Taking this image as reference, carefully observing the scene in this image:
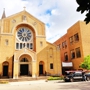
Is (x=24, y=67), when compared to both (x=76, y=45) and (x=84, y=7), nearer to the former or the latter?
(x=76, y=45)

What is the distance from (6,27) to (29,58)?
8.80 metres

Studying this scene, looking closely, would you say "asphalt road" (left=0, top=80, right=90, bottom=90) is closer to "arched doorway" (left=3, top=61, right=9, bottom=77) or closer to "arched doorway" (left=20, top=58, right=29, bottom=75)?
"arched doorway" (left=20, top=58, right=29, bottom=75)

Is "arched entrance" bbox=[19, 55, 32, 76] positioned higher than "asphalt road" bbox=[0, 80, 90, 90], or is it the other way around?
"arched entrance" bbox=[19, 55, 32, 76]

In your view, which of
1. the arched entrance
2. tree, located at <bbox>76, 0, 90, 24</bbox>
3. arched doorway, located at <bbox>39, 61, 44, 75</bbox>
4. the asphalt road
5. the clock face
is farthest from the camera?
the clock face

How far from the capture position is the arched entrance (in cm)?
3091

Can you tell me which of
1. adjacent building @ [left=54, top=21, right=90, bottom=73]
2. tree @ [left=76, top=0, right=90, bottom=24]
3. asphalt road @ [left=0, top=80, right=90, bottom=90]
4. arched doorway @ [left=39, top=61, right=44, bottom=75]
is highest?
adjacent building @ [left=54, top=21, right=90, bottom=73]

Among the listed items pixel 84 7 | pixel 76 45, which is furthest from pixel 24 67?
pixel 84 7

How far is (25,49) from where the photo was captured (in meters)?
29.9

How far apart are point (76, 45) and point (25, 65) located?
13232 mm

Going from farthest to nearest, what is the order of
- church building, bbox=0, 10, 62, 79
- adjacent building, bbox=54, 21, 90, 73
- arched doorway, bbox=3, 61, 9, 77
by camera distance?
adjacent building, bbox=54, 21, 90, 73 < arched doorway, bbox=3, 61, 9, 77 < church building, bbox=0, 10, 62, 79

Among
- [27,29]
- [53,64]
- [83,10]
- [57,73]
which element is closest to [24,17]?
[27,29]

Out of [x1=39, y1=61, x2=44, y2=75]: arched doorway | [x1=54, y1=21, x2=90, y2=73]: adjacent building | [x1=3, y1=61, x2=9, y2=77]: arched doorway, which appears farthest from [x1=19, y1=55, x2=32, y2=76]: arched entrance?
[x1=54, y1=21, x2=90, y2=73]: adjacent building

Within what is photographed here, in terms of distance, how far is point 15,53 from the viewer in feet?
95.0

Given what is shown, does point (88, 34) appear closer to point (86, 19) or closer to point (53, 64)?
point (53, 64)
